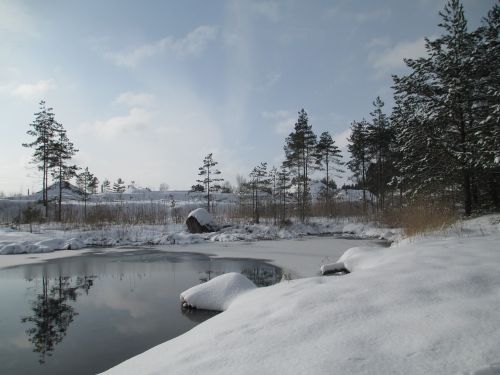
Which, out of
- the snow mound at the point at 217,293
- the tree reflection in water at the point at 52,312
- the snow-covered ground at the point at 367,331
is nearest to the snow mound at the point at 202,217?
the tree reflection in water at the point at 52,312

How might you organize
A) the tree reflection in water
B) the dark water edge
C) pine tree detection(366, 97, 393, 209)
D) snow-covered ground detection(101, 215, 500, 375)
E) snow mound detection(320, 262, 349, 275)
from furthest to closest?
1. pine tree detection(366, 97, 393, 209)
2. snow mound detection(320, 262, 349, 275)
3. the tree reflection in water
4. the dark water edge
5. snow-covered ground detection(101, 215, 500, 375)

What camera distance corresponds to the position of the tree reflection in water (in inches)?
160

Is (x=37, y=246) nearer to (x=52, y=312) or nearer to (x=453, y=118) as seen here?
(x=52, y=312)

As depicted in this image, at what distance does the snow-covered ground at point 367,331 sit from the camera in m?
1.81

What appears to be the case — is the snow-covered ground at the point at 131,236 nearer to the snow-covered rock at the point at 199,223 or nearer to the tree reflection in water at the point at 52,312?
the snow-covered rock at the point at 199,223

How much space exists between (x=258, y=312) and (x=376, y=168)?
28.1 metres

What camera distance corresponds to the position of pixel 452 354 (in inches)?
69.6

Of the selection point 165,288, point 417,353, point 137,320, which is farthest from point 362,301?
point 165,288

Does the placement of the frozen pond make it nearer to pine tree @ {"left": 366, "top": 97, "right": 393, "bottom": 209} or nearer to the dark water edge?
the dark water edge

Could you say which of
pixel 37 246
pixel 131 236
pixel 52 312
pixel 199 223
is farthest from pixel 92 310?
pixel 199 223

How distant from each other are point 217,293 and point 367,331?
3.34m

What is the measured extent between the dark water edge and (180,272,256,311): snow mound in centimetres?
18

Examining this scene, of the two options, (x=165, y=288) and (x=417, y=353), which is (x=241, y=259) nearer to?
(x=165, y=288)

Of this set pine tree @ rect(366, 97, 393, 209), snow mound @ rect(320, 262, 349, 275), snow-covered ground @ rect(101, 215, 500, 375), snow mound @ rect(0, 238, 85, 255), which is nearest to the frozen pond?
snow mound @ rect(320, 262, 349, 275)
